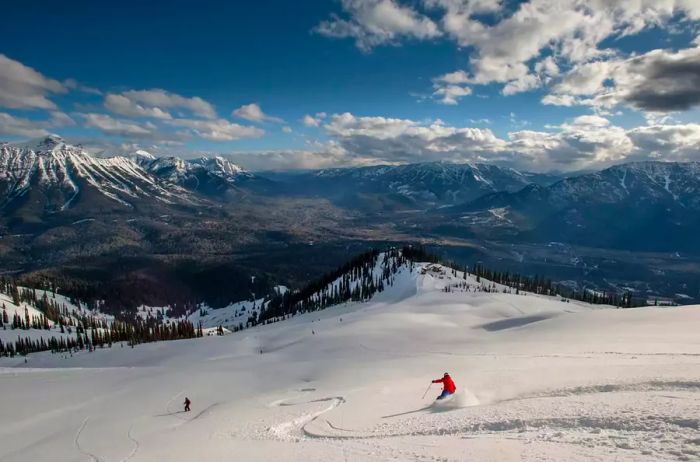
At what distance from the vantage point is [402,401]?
30.6m

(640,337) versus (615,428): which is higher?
(615,428)

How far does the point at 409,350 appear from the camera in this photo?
6238 cm

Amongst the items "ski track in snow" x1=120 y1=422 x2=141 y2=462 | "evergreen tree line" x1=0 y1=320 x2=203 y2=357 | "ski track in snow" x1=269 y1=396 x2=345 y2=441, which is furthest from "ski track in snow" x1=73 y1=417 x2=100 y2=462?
"evergreen tree line" x1=0 y1=320 x2=203 y2=357

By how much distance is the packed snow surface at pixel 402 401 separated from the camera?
60.4ft

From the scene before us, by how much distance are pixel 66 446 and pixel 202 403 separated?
12432mm

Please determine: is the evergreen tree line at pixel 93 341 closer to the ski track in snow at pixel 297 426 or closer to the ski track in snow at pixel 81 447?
the ski track in snow at pixel 81 447

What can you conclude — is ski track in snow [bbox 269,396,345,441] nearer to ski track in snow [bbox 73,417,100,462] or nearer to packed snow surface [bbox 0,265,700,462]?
packed snow surface [bbox 0,265,700,462]

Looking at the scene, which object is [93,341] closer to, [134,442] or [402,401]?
[134,442]

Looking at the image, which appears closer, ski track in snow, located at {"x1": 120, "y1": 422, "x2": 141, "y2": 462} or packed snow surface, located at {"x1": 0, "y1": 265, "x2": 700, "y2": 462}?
packed snow surface, located at {"x1": 0, "y1": 265, "x2": 700, "y2": 462}

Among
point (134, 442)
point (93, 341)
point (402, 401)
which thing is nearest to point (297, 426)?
point (402, 401)

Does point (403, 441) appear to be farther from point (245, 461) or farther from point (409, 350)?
point (409, 350)

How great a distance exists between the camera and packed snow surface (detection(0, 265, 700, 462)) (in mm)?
18409

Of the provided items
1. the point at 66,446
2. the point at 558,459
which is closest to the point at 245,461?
the point at 558,459

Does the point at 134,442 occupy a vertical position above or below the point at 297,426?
below
